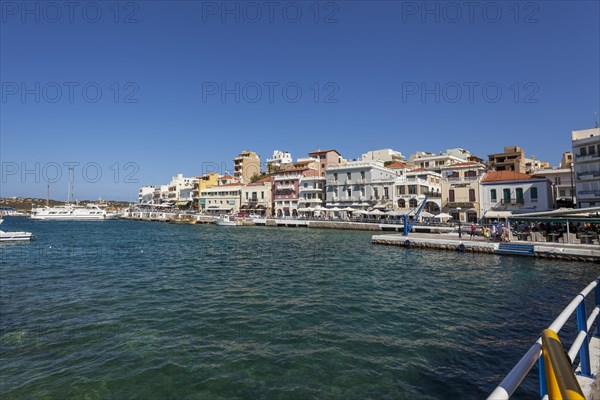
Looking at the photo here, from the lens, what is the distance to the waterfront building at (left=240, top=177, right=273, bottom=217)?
247 feet

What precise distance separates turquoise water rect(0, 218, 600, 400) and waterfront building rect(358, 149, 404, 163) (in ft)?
218

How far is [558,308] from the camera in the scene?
11.1 meters

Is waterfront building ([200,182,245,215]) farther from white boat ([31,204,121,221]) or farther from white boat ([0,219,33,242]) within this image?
white boat ([0,219,33,242])

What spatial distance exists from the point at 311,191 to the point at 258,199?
14.7 metres

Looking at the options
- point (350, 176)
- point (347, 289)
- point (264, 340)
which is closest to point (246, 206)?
point (350, 176)

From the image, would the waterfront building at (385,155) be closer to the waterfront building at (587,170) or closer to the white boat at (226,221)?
the white boat at (226,221)

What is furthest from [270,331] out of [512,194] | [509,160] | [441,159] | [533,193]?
[509,160]

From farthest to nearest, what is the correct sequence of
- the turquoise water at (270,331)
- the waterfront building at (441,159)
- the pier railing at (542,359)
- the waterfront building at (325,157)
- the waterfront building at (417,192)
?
the waterfront building at (325,157) → the waterfront building at (441,159) → the waterfront building at (417,192) → the turquoise water at (270,331) → the pier railing at (542,359)

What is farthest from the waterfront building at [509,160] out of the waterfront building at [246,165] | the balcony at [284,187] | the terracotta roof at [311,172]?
the waterfront building at [246,165]

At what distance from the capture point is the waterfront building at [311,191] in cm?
6762

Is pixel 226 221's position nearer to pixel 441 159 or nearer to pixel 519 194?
pixel 441 159

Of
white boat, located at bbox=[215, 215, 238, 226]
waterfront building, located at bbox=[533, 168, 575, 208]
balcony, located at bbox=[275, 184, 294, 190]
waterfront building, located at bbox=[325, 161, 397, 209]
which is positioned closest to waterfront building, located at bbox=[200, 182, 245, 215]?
balcony, located at bbox=[275, 184, 294, 190]

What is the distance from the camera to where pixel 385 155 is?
83.4m

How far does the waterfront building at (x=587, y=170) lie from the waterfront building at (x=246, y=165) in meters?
78.1
